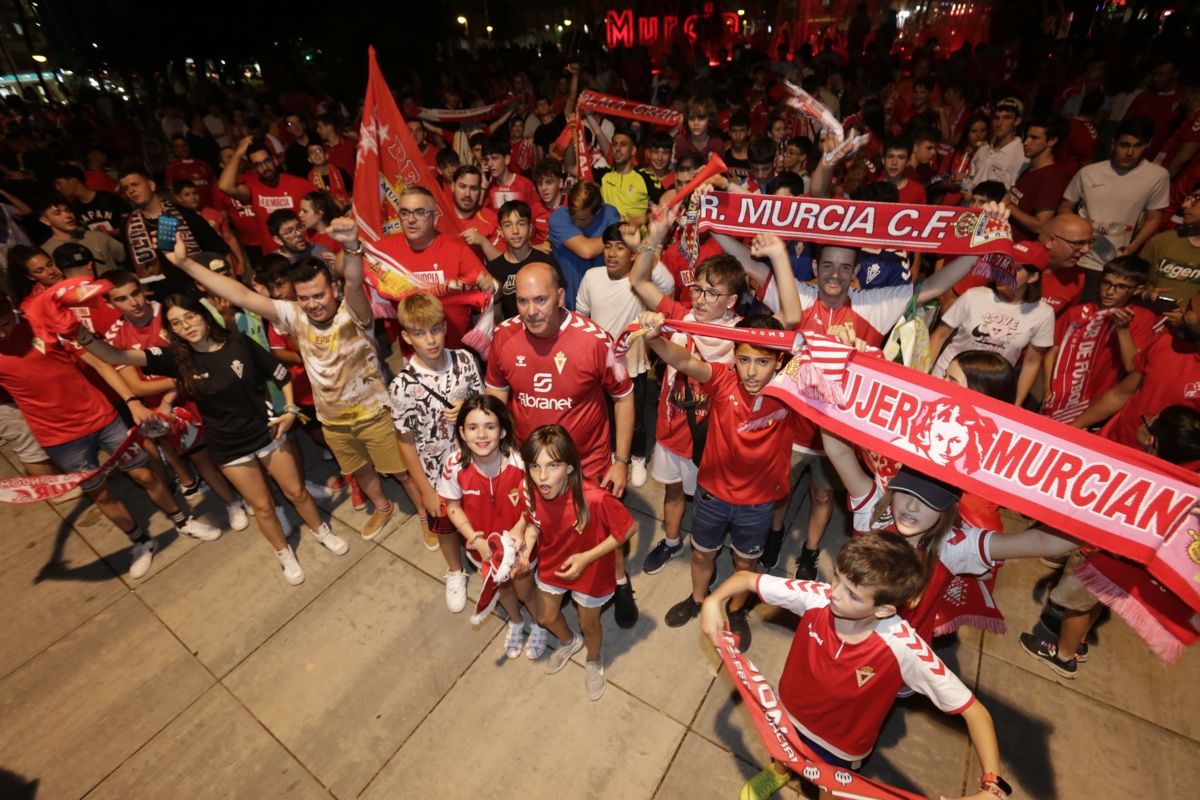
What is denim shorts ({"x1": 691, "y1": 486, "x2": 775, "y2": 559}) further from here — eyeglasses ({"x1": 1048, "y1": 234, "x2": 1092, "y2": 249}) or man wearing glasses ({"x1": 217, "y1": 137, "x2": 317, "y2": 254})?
man wearing glasses ({"x1": 217, "y1": 137, "x2": 317, "y2": 254})

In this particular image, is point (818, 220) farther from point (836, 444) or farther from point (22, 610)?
point (22, 610)

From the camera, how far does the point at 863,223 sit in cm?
349

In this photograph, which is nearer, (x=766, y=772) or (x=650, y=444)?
(x=766, y=772)

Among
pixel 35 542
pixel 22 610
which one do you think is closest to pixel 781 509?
pixel 22 610

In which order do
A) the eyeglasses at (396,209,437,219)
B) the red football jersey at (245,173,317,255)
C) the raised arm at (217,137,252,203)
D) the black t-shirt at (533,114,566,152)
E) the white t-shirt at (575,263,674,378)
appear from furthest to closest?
the black t-shirt at (533,114,566,152), the red football jersey at (245,173,317,255), the raised arm at (217,137,252,203), the white t-shirt at (575,263,674,378), the eyeglasses at (396,209,437,219)

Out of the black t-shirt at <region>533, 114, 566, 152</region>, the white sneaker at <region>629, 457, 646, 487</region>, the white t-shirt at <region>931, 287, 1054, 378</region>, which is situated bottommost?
the white sneaker at <region>629, 457, 646, 487</region>

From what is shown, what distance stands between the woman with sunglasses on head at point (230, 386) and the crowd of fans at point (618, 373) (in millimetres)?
20

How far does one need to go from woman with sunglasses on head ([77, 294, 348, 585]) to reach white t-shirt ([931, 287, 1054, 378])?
5.17 meters

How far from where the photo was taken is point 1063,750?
10.9ft

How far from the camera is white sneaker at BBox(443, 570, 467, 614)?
4379 millimetres

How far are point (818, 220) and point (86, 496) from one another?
7.52 metres

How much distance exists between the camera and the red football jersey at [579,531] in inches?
125

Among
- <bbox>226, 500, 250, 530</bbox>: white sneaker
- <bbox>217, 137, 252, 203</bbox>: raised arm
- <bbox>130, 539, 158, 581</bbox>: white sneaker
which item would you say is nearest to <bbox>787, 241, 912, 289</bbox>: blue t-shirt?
<bbox>226, 500, 250, 530</bbox>: white sneaker

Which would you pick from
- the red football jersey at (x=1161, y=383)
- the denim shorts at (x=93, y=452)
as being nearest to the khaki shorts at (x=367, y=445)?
the denim shorts at (x=93, y=452)
